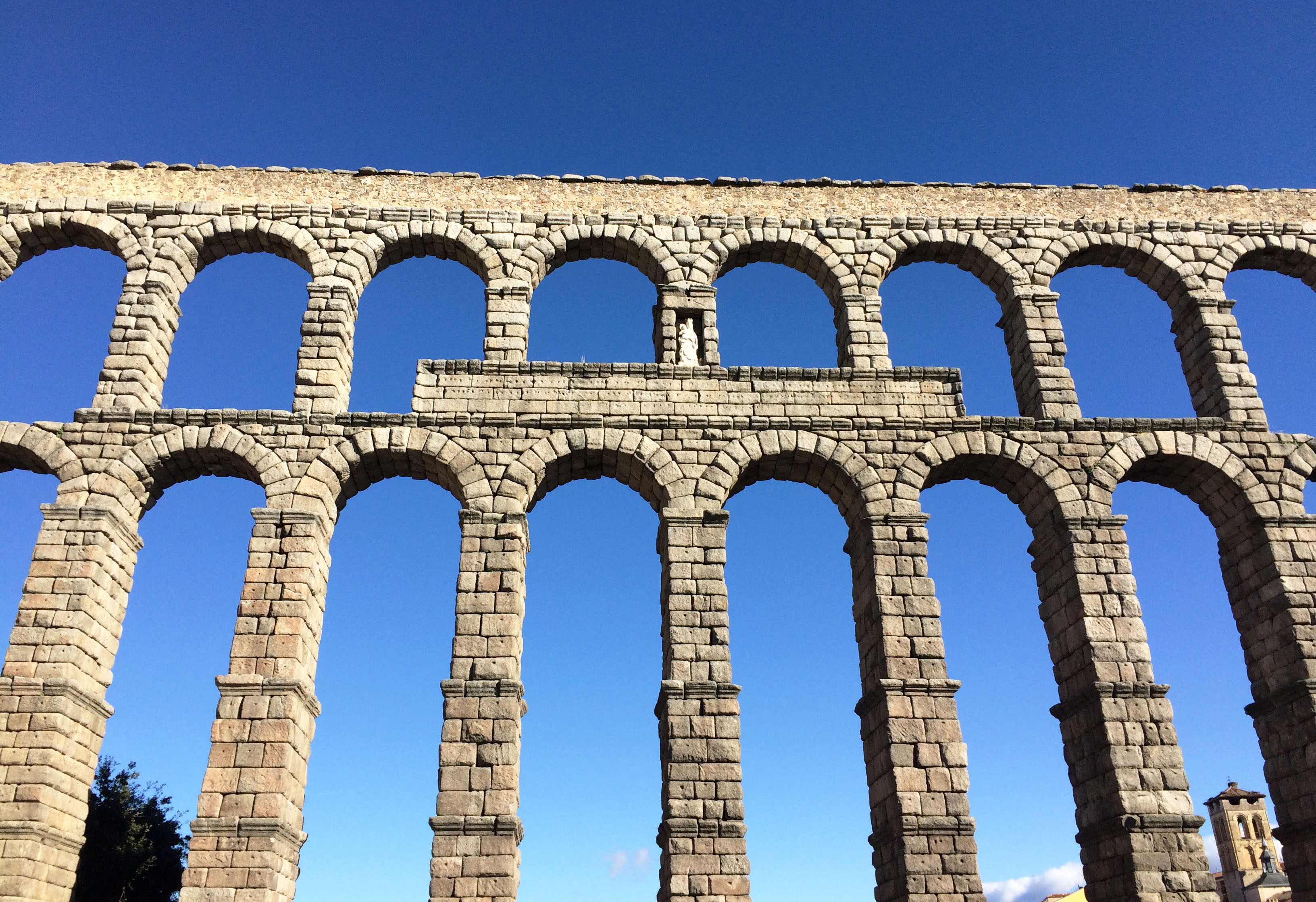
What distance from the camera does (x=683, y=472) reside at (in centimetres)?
1411

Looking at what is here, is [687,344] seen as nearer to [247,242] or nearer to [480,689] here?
[480,689]

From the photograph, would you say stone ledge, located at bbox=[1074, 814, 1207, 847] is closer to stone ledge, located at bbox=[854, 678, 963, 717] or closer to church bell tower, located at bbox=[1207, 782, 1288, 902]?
stone ledge, located at bbox=[854, 678, 963, 717]

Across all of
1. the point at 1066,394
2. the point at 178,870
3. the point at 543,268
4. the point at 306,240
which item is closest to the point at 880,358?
the point at 1066,394

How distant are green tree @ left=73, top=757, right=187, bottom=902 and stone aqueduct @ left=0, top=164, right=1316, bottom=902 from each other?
7.87m

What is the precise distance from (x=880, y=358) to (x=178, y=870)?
17058 mm

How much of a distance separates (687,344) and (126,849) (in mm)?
14456

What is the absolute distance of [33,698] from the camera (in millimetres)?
12078

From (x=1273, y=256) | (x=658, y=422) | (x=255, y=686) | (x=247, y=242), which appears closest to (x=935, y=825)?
(x=658, y=422)

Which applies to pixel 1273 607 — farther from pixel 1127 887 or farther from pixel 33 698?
pixel 33 698

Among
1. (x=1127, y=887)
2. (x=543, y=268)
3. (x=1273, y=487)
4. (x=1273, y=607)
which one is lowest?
(x=1127, y=887)

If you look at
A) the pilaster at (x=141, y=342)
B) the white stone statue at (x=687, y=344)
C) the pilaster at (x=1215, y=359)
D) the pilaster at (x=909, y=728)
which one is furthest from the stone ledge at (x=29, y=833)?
the pilaster at (x=1215, y=359)

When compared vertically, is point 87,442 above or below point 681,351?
below

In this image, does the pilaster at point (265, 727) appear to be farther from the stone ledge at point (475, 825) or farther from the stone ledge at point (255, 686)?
the stone ledge at point (475, 825)

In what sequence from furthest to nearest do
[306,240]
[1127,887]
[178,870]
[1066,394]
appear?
[178,870]
[306,240]
[1066,394]
[1127,887]
